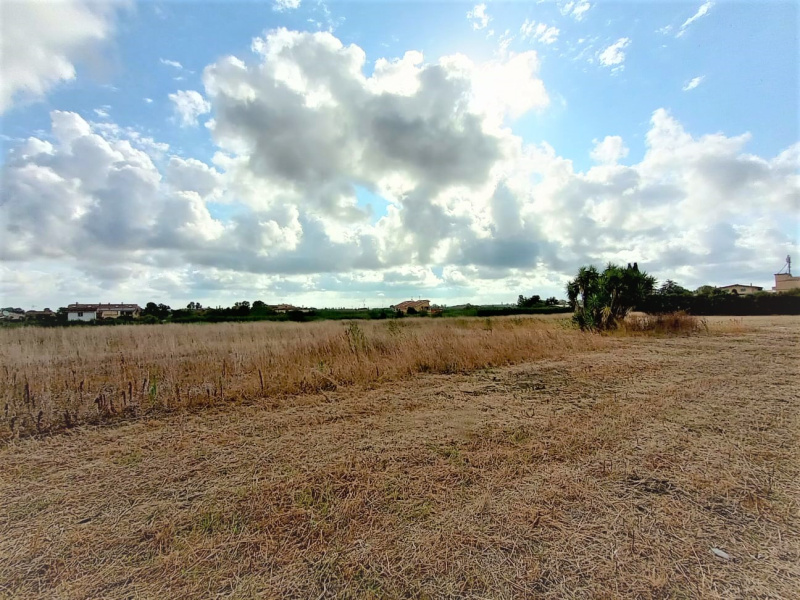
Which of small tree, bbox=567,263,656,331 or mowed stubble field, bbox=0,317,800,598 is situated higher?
small tree, bbox=567,263,656,331

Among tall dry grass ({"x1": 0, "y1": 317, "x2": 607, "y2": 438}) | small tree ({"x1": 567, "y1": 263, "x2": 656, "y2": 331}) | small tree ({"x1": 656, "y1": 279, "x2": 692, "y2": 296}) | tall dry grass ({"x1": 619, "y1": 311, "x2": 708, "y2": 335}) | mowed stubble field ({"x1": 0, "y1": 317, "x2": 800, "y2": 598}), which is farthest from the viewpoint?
small tree ({"x1": 656, "y1": 279, "x2": 692, "y2": 296})

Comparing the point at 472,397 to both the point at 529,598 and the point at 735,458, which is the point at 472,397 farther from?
the point at 529,598

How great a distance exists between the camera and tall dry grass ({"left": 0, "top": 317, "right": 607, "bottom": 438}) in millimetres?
4523

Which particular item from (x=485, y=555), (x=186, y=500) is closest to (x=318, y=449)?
(x=186, y=500)

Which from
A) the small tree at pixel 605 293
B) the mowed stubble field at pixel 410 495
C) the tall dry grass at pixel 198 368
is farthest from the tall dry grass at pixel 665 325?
the mowed stubble field at pixel 410 495

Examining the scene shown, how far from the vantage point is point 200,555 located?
6.18 ft

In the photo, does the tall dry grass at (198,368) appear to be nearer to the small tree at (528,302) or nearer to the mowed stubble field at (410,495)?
the mowed stubble field at (410,495)

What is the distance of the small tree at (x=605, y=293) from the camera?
48.2ft

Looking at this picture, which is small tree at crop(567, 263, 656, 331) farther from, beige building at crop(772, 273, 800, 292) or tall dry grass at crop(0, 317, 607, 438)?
beige building at crop(772, 273, 800, 292)

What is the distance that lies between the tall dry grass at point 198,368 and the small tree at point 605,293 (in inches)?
177

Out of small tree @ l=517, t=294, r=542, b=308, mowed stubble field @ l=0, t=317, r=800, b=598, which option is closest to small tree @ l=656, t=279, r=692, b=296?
small tree @ l=517, t=294, r=542, b=308

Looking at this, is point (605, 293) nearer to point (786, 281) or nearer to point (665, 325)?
point (665, 325)

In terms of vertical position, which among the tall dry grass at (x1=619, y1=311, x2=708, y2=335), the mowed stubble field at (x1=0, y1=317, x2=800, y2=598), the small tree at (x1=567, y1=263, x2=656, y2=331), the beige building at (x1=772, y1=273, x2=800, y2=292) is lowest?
the mowed stubble field at (x1=0, y1=317, x2=800, y2=598)

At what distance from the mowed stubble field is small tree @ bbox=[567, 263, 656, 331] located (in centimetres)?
986
